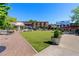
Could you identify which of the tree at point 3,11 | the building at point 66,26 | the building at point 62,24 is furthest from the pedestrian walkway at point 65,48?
the tree at point 3,11

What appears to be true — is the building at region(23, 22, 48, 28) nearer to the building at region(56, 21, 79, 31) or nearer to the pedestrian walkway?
the building at region(56, 21, 79, 31)

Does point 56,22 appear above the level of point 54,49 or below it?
above

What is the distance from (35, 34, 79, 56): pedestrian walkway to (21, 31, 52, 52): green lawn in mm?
378

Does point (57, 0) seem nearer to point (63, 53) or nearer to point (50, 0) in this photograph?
point (50, 0)

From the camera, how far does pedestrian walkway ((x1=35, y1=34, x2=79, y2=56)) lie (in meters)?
8.40

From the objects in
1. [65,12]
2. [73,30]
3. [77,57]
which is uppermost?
[65,12]

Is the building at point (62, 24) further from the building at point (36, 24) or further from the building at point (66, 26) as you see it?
the building at point (36, 24)

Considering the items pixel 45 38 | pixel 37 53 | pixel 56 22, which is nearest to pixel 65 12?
pixel 56 22

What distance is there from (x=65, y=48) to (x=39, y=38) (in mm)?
1729

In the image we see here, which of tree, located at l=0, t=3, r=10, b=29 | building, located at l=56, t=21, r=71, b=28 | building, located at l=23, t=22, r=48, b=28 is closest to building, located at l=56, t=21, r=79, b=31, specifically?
building, located at l=56, t=21, r=71, b=28

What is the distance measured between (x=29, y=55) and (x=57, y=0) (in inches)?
86.9

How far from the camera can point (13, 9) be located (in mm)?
9930

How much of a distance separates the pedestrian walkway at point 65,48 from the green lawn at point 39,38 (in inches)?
14.9

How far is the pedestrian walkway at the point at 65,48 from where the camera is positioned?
8.40m
